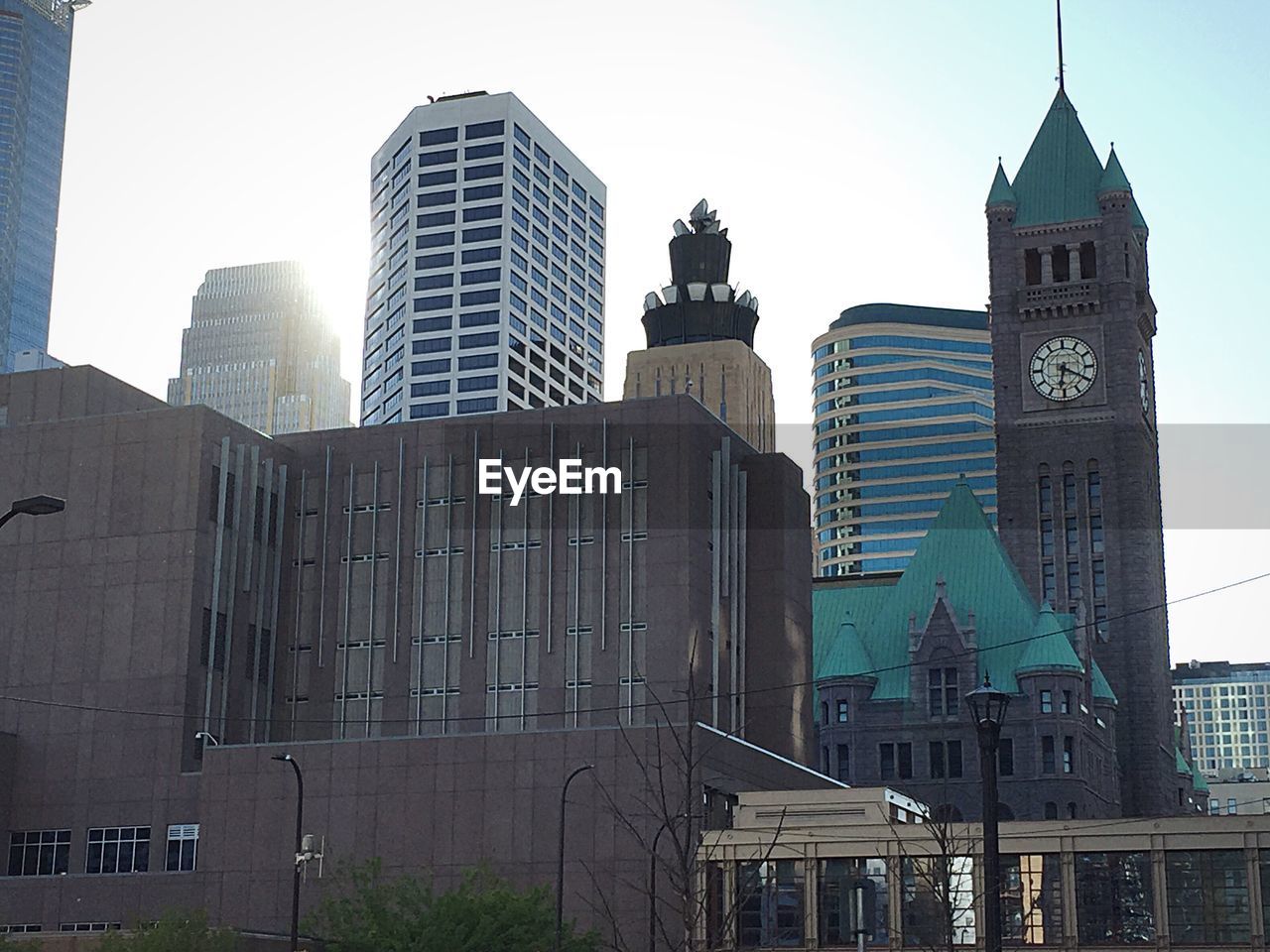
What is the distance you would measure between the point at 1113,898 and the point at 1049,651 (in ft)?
181

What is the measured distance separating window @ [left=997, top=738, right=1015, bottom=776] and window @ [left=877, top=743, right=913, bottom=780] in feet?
20.2

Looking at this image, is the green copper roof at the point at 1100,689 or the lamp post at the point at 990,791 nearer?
the lamp post at the point at 990,791

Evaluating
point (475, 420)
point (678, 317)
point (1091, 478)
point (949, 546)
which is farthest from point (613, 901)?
point (678, 317)

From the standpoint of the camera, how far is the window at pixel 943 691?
4825 inches

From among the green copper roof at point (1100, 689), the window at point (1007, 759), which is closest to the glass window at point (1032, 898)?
the window at point (1007, 759)

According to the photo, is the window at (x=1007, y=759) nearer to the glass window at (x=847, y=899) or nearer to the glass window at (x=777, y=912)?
the glass window at (x=847, y=899)

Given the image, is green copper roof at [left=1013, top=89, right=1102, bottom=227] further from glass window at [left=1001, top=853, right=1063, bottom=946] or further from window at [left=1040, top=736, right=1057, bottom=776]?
glass window at [left=1001, top=853, right=1063, bottom=946]

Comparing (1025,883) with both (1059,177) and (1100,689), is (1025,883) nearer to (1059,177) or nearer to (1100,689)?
(1100,689)

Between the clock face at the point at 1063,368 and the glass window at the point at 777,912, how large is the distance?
80329 millimetres

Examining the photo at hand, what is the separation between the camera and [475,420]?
92938 mm

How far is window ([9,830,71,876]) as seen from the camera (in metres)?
84.2

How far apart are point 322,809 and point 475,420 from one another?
23401mm

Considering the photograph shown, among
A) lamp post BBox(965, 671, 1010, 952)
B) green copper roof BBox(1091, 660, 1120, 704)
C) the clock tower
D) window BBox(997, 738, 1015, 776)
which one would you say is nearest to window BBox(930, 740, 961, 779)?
window BBox(997, 738, 1015, 776)

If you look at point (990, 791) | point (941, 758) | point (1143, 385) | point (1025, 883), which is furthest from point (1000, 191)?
point (990, 791)
